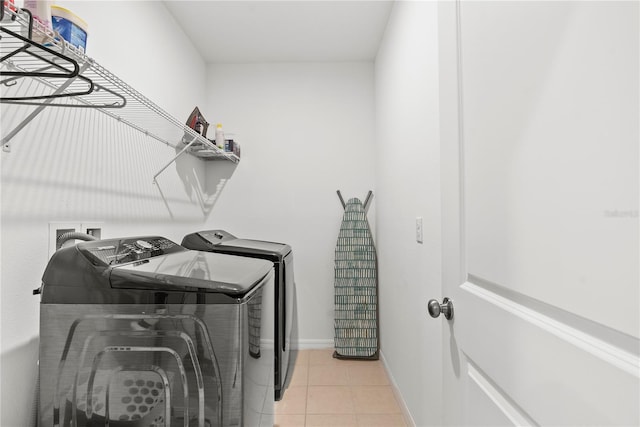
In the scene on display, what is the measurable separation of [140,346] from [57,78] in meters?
0.94

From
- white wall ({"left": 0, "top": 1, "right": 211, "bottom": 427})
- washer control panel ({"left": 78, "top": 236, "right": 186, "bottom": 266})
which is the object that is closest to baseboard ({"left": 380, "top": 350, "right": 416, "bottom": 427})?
washer control panel ({"left": 78, "top": 236, "right": 186, "bottom": 266})

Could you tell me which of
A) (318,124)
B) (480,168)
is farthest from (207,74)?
(480,168)

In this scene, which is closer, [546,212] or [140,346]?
[546,212]

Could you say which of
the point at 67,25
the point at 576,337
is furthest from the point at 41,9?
the point at 576,337

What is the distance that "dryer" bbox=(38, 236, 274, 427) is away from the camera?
3.00 ft

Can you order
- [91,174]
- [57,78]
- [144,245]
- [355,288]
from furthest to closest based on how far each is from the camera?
1. [355,288]
2. [91,174]
3. [144,245]
4. [57,78]

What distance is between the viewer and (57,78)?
3.65 ft

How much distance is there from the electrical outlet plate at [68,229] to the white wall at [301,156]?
5.10 feet

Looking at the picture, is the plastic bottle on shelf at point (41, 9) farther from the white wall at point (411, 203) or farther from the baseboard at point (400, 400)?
the baseboard at point (400, 400)

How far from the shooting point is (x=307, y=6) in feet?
7.36

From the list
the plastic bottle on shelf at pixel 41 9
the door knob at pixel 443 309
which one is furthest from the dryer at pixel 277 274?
the plastic bottle on shelf at pixel 41 9

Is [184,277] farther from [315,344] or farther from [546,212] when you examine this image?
[315,344]

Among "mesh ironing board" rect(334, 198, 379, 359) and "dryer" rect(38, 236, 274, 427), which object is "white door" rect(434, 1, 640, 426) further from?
"mesh ironing board" rect(334, 198, 379, 359)

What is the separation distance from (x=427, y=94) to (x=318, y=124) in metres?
1.60
